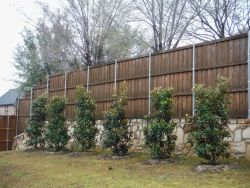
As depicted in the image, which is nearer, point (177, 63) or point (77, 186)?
point (77, 186)

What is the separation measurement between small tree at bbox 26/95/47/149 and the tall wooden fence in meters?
1.36

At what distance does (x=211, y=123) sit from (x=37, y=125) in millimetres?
10018

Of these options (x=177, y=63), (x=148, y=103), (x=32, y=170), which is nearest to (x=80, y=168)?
(x=32, y=170)

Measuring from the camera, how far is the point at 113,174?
30.9ft

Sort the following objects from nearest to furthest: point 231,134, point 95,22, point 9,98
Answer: point 231,134 → point 95,22 → point 9,98

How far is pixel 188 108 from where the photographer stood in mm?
11633

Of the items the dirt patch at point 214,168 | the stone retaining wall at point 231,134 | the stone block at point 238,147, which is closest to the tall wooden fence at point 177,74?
the stone retaining wall at point 231,134

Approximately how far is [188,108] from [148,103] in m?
1.82

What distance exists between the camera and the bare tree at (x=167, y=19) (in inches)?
708

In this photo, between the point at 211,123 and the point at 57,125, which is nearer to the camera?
the point at 211,123

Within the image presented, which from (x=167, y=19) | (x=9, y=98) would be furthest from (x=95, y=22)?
(x=9, y=98)

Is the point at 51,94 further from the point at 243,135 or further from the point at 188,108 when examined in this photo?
the point at 243,135

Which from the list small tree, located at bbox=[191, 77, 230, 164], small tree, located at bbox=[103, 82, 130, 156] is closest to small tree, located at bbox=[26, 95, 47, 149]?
small tree, located at bbox=[103, 82, 130, 156]

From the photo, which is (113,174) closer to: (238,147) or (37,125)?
(238,147)
